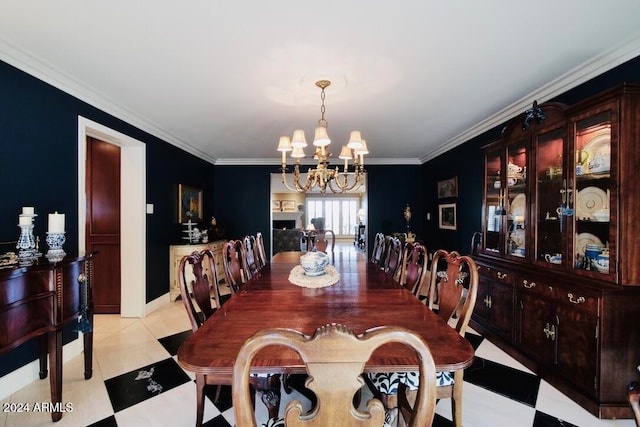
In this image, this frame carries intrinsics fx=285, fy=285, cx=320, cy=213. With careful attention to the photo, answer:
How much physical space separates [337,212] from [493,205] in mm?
10960

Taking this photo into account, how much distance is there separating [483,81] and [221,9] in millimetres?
2140

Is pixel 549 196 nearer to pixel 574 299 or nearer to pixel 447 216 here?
pixel 574 299

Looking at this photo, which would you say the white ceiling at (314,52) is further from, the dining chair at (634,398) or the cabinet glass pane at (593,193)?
the dining chair at (634,398)

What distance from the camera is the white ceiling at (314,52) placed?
1592 millimetres

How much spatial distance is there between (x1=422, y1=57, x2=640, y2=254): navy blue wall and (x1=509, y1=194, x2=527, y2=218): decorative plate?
0.89 m

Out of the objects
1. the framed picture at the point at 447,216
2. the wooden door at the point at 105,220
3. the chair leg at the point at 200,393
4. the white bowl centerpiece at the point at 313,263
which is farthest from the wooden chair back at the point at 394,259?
the wooden door at the point at 105,220

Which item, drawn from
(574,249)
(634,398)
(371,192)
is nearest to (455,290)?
(634,398)

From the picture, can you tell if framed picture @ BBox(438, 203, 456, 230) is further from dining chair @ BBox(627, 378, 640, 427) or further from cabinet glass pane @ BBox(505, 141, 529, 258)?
dining chair @ BBox(627, 378, 640, 427)

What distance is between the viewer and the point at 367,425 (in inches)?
27.4

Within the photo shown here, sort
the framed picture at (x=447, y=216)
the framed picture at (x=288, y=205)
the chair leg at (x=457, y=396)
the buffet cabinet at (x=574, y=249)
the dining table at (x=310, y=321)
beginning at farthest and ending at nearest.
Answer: the framed picture at (x=288, y=205) < the framed picture at (x=447, y=216) < the buffet cabinet at (x=574, y=249) < the chair leg at (x=457, y=396) < the dining table at (x=310, y=321)

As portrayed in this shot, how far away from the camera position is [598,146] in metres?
1.90

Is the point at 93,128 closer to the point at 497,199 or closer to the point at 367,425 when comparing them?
the point at 367,425

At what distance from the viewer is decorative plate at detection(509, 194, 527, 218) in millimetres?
2564

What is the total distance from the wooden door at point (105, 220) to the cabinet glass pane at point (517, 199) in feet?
14.5
